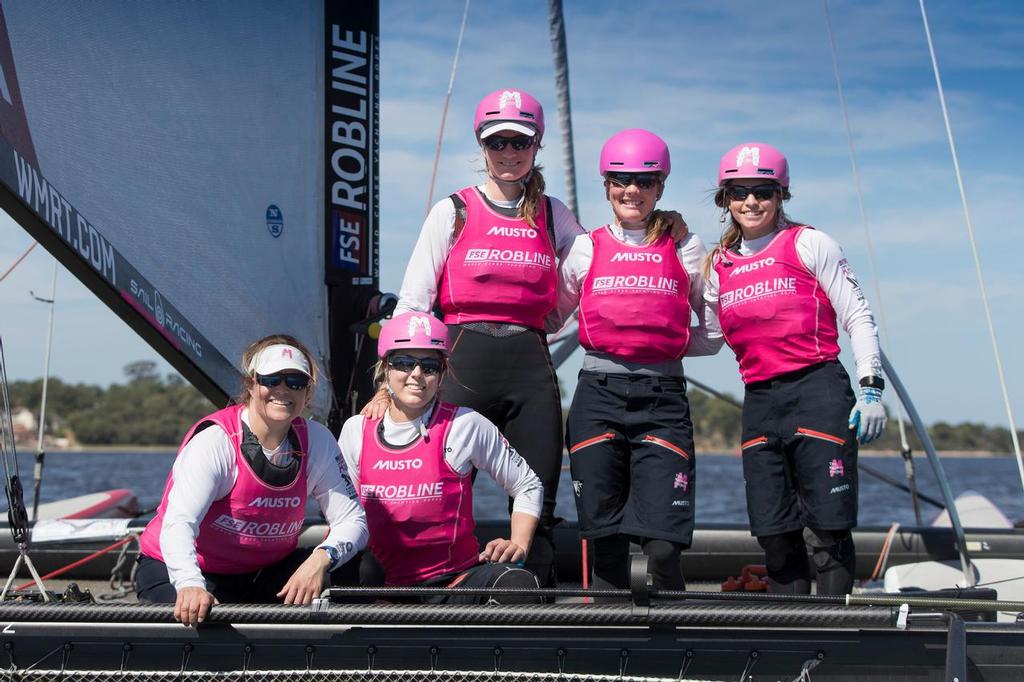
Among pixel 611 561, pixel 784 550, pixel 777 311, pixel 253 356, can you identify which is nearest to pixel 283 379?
pixel 253 356

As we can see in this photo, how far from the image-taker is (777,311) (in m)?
3.64

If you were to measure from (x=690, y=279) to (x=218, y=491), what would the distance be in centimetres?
170

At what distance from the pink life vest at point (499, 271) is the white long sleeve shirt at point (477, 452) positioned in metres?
0.40

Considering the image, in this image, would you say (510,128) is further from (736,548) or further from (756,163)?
(736,548)

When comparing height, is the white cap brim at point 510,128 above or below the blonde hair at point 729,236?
above

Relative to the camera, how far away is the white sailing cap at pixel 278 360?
10.6ft

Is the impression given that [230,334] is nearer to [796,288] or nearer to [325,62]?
[325,62]

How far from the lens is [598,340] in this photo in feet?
12.2

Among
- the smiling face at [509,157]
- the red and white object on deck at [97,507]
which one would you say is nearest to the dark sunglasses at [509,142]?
the smiling face at [509,157]

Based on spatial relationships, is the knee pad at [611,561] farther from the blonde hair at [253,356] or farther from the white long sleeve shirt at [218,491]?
the blonde hair at [253,356]

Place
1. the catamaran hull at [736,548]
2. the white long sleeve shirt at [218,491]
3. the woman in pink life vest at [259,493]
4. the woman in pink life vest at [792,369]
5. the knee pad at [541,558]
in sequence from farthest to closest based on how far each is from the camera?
the catamaran hull at [736,548], the knee pad at [541,558], the woman in pink life vest at [792,369], the woman in pink life vest at [259,493], the white long sleeve shirt at [218,491]

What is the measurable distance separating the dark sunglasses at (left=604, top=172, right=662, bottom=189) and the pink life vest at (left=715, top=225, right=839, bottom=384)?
0.37m

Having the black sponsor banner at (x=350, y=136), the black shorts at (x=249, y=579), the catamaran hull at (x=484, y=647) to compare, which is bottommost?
the catamaran hull at (x=484, y=647)

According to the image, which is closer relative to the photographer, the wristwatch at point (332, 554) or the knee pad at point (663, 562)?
the wristwatch at point (332, 554)
